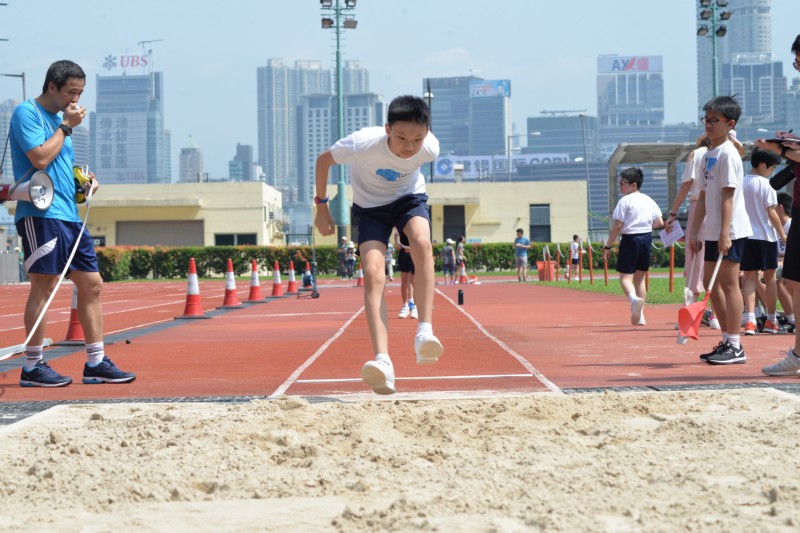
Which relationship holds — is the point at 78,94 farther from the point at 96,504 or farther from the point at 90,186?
the point at 96,504

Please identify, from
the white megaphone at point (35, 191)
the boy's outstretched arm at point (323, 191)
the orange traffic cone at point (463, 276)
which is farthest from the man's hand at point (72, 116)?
the orange traffic cone at point (463, 276)

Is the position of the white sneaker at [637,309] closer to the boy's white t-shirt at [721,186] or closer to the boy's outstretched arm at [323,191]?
the boy's white t-shirt at [721,186]

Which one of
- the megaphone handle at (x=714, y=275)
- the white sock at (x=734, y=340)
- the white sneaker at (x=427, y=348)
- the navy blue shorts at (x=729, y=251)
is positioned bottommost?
the white sock at (x=734, y=340)

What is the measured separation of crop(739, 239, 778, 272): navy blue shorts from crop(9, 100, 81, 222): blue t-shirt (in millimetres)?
5166

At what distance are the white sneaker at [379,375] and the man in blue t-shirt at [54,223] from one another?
2.62m

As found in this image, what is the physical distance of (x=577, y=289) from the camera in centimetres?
2458

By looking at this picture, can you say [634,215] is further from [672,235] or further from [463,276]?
[463,276]

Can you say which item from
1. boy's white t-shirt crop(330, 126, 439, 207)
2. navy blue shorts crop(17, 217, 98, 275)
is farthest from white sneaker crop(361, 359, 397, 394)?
navy blue shorts crop(17, 217, 98, 275)

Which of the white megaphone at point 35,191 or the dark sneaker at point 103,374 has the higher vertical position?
the white megaphone at point 35,191

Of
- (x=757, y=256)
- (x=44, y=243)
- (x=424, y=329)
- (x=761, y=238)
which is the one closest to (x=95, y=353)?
(x=44, y=243)

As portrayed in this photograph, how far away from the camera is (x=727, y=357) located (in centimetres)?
767

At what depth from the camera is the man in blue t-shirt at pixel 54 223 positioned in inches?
270

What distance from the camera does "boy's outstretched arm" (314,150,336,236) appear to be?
593cm

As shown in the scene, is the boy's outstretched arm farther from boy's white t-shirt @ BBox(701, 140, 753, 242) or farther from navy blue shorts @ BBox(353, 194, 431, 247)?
boy's white t-shirt @ BBox(701, 140, 753, 242)
